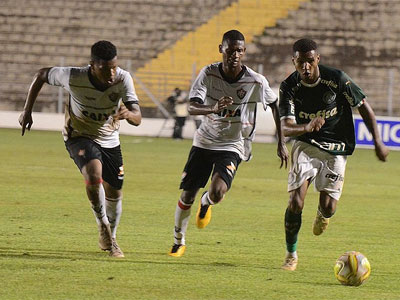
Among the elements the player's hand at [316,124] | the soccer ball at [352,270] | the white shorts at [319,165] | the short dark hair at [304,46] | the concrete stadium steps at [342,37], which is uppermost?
the short dark hair at [304,46]

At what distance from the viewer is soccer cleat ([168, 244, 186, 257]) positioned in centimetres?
938

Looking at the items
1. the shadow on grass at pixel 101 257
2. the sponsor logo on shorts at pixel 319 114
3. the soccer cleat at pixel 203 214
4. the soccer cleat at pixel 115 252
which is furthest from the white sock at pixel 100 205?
the sponsor logo on shorts at pixel 319 114

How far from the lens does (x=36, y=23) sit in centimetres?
3822

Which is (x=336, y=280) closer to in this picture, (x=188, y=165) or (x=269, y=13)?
(x=188, y=165)

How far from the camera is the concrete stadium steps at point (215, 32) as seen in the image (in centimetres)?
3688

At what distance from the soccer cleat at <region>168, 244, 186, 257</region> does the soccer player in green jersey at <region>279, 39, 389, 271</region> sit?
1.10 metres

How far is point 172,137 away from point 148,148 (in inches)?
210

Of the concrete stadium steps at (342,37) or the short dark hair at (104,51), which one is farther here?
the concrete stadium steps at (342,37)

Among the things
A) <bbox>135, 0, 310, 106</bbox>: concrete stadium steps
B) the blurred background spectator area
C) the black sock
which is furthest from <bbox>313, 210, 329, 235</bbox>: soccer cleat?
<bbox>135, 0, 310, 106</bbox>: concrete stadium steps

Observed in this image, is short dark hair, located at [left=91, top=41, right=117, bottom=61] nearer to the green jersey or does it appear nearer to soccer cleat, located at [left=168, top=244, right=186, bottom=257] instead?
the green jersey

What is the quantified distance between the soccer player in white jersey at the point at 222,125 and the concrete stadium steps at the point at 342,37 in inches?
1056

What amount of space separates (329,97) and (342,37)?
95.1 feet

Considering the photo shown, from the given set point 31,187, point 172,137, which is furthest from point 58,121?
point 31,187

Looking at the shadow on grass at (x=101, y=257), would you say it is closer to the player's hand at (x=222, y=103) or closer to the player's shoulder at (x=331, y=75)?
the player's hand at (x=222, y=103)
